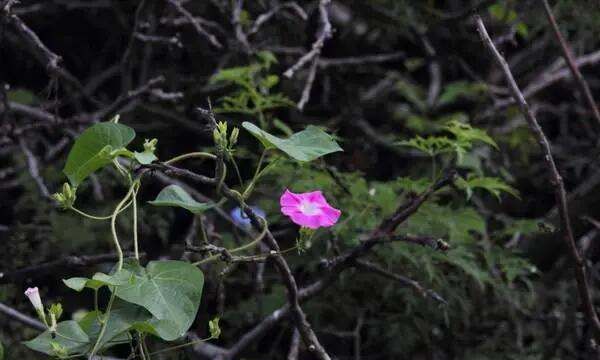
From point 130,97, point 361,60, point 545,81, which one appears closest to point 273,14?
point 361,60

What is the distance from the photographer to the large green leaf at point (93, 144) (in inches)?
43.8

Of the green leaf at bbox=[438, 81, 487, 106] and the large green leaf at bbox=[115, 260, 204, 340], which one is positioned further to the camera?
the green leaf at bbox=[438, 81, 487, 106]

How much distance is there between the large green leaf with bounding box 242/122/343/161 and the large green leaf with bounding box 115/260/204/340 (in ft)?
0.62

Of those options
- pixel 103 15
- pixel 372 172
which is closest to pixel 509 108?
pixel 372 172

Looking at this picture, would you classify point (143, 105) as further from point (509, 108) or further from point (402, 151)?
point (509, 108)

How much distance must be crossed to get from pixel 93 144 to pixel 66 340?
0.84 feet

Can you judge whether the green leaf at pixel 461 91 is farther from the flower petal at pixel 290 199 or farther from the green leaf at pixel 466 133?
the flower petal at pixel 290 199

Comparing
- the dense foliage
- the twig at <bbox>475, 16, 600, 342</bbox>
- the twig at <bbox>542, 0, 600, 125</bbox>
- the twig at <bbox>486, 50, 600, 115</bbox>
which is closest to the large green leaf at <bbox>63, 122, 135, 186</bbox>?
the dense foliage

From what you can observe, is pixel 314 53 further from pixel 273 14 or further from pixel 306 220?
pixel 306 220

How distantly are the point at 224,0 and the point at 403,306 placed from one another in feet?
2.94

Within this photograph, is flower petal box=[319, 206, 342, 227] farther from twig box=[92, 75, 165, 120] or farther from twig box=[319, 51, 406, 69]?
twig box=[319, 51, 406, 69]

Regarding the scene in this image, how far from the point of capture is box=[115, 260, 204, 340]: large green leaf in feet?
3.41

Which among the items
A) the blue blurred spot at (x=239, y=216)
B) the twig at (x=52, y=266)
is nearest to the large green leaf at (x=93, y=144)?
the twig at (x=52, y=266)

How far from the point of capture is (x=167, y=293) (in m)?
1.07
